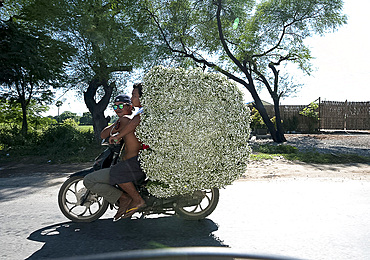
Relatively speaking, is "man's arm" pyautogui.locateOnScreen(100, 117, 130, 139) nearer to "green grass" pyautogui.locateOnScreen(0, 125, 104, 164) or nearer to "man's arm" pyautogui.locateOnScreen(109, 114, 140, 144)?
"man's arm" pyautogui.locateOnScreen(109, 114, 140, 144)

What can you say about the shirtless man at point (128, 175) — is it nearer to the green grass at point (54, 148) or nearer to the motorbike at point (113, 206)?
the motorbike at point (113, 206)

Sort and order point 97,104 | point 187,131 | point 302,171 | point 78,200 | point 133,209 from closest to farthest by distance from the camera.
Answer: point 187,131
point 133,209
point 78,200
point 302,171
point 97,104

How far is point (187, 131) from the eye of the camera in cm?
432

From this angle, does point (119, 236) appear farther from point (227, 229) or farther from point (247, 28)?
point (247, 28)

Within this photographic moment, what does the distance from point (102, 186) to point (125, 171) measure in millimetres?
386

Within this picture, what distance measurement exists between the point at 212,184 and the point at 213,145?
0.55 metres

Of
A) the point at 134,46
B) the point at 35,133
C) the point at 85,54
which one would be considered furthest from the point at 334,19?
the point at 35,133

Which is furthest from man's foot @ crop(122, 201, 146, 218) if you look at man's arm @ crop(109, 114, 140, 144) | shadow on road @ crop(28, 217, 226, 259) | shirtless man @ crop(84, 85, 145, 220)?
man's arm @ crop(109, 114, 140, 144)

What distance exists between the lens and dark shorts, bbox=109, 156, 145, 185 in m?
4.58

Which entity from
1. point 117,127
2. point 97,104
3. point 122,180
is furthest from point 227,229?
point 97,104

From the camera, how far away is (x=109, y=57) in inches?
655

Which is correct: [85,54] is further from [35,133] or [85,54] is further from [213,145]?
[213,145]

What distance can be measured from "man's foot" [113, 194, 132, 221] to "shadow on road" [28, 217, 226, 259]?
0.21 meters

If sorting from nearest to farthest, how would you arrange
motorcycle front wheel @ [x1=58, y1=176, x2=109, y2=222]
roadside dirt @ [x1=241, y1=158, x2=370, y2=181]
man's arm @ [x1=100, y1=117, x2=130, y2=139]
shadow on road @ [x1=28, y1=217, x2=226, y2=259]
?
shadow on road @ [x1=28, y1=217, x2=226, y2=259] < man's arm @ [x1=100, y1=117, x2=130, y2=139] < motorcycle front wheel @ [x1=58, y1=176, x2=109, y2=222] < roadside dirt @ [x1=241, y1=158, x2=370, y2=181]
